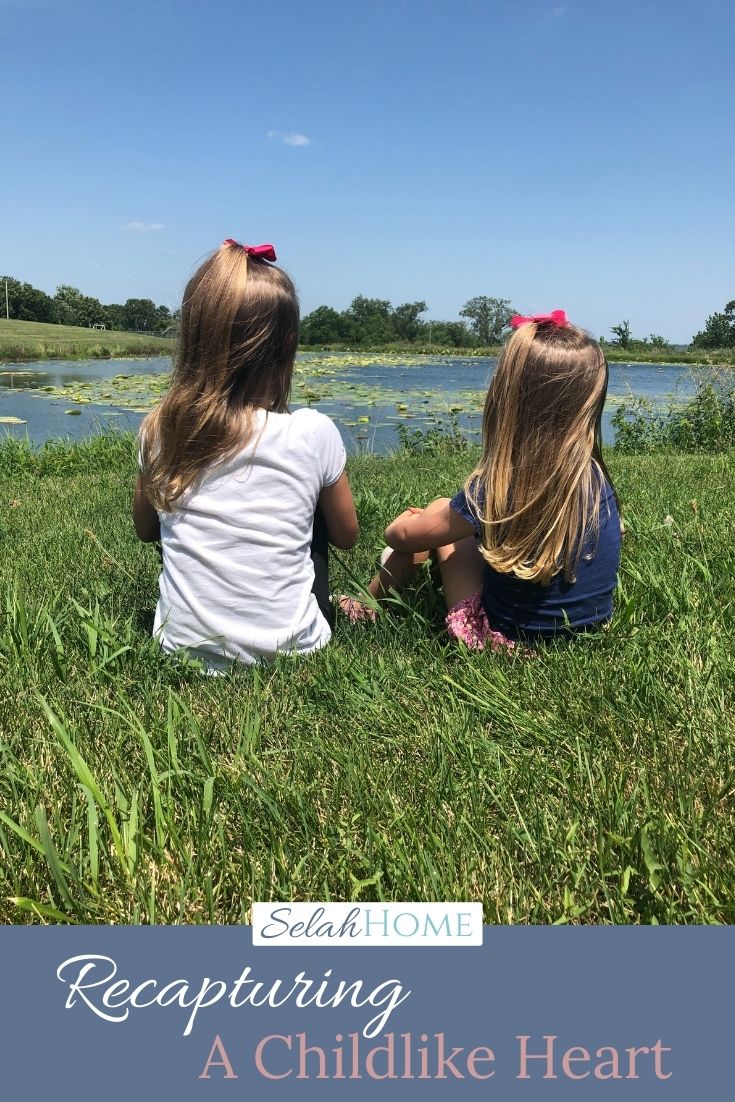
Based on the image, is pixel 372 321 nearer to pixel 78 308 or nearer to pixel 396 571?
pixel 78 308

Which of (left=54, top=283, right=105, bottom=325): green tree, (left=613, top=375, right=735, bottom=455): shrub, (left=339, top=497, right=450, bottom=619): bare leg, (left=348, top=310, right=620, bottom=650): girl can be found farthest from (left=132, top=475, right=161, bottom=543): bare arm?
(left=54, top=283, right=105, bottom=325): green tree

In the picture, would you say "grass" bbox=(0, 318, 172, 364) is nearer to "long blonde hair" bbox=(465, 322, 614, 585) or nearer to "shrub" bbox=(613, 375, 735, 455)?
"shrub" bbox=(613, 375, 735, 455)

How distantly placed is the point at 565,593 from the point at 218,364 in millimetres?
1100

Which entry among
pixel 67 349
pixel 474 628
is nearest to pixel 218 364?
pixel 474 628

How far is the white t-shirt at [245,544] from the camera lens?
197 cm

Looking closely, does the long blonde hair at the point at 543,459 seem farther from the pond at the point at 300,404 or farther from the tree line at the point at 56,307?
the tree line at the point at 56,307

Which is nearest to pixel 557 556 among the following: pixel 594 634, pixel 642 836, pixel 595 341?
pixel 594 634

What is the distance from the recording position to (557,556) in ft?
6.43

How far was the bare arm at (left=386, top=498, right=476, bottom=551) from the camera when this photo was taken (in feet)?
6.81

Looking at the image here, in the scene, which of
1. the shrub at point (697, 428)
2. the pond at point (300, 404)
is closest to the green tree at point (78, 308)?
the pond at point (300, 404)

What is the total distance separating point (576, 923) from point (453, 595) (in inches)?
48.9

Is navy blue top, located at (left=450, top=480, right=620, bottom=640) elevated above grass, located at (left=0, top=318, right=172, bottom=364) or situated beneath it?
situated beneath

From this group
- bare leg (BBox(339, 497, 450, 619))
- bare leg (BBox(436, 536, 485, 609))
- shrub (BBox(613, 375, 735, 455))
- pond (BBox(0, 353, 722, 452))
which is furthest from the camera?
pond (BBox(0, 353, 722, 452))

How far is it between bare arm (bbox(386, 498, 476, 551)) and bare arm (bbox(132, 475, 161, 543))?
687mm
